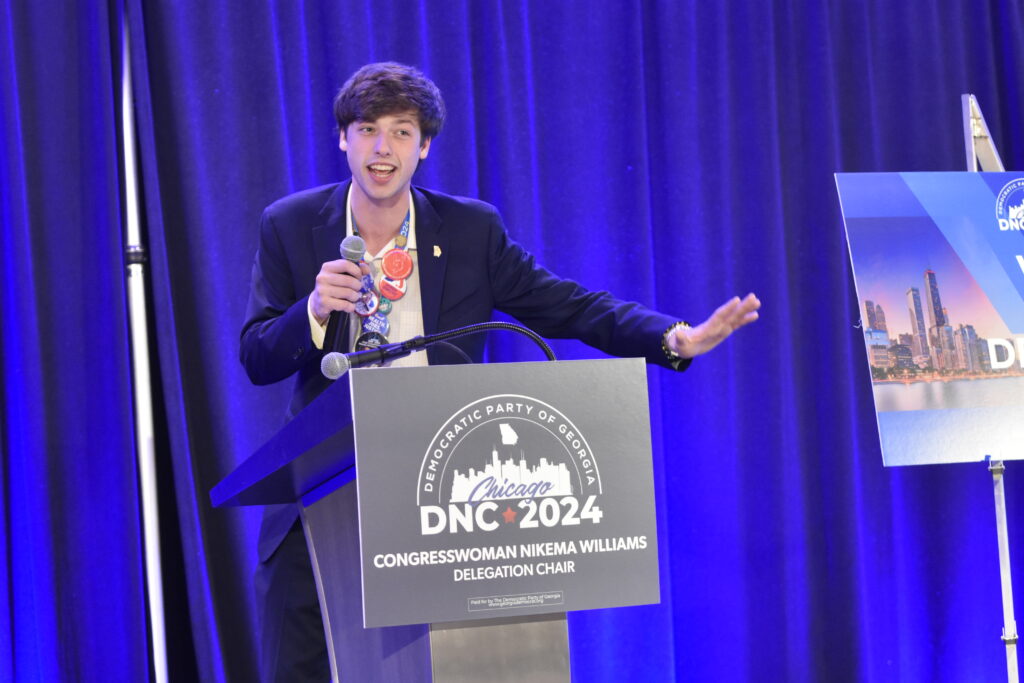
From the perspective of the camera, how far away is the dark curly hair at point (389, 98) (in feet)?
7.18

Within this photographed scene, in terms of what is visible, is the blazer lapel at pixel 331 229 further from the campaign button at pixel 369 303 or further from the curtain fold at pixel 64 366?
the curtain fold at pixel 64 366

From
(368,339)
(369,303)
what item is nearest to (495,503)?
(368,339)

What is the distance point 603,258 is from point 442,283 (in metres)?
1.28

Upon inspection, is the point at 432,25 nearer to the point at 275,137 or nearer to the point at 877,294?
the point at 275,137

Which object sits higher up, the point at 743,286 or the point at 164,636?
the point at 743,286

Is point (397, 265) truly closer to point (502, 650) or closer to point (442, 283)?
point (442, 283)

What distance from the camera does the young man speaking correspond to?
1941mm

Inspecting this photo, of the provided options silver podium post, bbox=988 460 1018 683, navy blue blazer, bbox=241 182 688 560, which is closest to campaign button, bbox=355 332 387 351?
navy blue blazer, bbox=241 182 688 560

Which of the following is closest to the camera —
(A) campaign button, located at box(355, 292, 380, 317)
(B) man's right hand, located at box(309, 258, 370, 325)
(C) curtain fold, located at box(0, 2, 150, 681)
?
(B) man's right hand, located at box(309, 258, 370, 325)

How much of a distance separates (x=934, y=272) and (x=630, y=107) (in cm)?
104

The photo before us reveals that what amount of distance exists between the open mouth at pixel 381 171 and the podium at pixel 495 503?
1.05 metres

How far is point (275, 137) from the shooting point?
298cm

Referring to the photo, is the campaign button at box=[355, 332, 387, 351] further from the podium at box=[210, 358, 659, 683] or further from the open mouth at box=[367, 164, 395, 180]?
the podium at box=[210, 358, 659, 683]

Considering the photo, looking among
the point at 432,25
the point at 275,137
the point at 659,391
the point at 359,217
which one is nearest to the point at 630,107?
the point at 432,25
